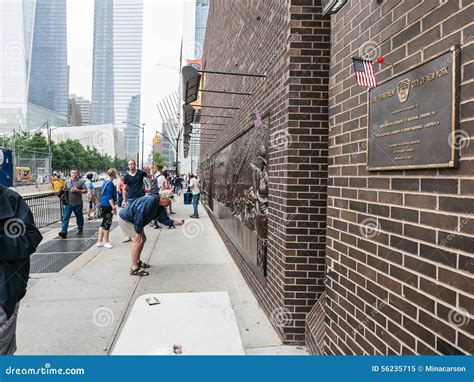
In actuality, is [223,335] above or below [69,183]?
below

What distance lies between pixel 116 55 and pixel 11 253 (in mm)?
53991

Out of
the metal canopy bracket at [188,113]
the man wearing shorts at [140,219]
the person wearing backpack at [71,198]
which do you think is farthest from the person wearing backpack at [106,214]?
the metal canopy bracket at [188,113]

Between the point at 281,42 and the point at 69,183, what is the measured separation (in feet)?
26.1

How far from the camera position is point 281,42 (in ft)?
14.1

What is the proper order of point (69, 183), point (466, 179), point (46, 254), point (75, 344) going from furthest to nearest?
point (69, 183) < point (46, 254) < point (75, 344) < point (466, 179)

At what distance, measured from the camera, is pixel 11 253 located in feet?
7.95

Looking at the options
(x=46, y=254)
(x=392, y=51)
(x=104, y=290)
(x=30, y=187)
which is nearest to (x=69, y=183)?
(x=46, y=254)

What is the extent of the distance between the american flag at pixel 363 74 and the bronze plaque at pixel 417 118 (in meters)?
0.07

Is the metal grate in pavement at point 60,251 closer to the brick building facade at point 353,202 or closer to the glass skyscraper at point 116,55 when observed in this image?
the brick building facade at point 353,202

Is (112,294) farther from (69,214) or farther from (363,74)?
(69,214)

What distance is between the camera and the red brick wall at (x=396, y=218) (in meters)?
1.64

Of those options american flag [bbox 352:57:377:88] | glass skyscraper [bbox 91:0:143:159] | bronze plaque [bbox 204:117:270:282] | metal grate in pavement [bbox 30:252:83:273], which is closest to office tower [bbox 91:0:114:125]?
glass skyscraper [bbox 91:0:143:159]

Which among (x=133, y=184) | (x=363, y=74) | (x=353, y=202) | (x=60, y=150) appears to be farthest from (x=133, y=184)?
(x=60, y=150)
